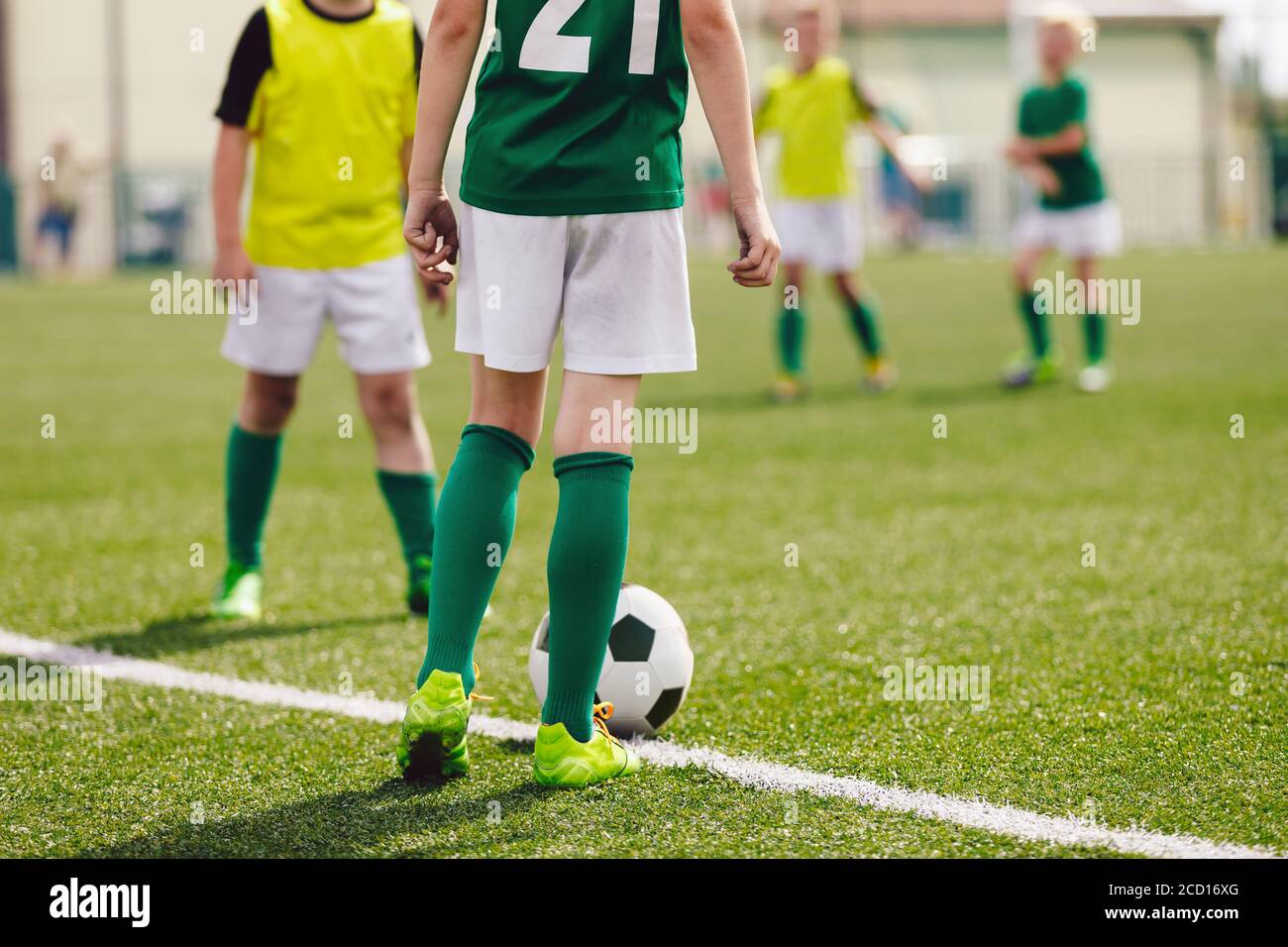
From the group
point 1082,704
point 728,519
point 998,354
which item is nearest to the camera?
point 1082,704

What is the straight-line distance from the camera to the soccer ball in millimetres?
3461

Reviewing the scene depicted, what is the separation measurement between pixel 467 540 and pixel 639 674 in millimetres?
574

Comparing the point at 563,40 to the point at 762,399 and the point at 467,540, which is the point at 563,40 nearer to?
the point at 467,540

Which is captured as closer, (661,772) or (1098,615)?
(661,772)

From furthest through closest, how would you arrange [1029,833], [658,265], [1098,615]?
1. [1098,615]
2. [658,265]
3. [1029,833]

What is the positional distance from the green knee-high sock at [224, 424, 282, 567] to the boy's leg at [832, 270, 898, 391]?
19.2ft

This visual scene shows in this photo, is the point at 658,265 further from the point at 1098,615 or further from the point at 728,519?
the point at 728,519

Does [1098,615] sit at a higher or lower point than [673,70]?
lower

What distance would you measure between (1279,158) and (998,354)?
70.5 ft

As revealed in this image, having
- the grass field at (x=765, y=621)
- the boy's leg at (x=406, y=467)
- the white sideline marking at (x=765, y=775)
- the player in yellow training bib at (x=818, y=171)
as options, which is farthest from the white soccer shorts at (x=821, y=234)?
the white sideline marking at (x=765, y=775)

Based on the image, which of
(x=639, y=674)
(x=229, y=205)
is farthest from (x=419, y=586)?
(x=639, y=674)

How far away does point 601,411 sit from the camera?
305 cm

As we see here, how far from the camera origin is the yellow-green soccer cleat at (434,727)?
305 centimetres
